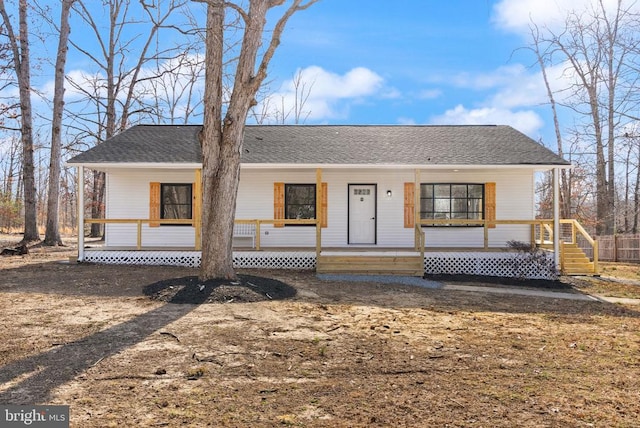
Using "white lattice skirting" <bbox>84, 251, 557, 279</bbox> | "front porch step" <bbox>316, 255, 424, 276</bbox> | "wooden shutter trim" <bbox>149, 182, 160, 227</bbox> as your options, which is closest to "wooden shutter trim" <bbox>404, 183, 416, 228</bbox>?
"white lattice skirting" <bbox>84, 251, 557, 279</bbox>

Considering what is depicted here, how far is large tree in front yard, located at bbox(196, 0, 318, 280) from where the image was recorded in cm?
852

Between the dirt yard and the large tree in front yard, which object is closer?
the dirt yard

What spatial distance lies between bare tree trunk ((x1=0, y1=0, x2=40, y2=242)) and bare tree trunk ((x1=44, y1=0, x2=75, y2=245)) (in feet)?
1.92

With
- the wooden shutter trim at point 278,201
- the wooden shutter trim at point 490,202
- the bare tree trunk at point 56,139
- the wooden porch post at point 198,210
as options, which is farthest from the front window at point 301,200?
the bare tree trunk at point 56,139

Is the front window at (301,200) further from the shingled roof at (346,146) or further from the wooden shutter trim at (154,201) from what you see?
the wooden shutter trim at (154,201)

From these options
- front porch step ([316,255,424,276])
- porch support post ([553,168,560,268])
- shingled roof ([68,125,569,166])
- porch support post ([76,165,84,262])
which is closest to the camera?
front porch step ([316,255,424,276])

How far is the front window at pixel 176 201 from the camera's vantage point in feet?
44.7

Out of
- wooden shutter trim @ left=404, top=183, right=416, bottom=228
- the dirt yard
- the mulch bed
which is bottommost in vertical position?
the dirt yard

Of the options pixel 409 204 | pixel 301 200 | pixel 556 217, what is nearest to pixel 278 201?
pixel 301 200

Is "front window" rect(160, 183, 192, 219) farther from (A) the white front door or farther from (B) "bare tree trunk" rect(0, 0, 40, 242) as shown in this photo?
(B) "bare tree trunk" rect(0, 0, 40, 242)

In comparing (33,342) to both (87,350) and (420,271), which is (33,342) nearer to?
(87,350)

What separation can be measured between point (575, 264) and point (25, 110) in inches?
809

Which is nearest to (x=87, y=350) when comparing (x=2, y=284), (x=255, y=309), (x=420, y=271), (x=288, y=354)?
(x=288, y=354)

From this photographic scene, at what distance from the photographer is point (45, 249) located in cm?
1611
